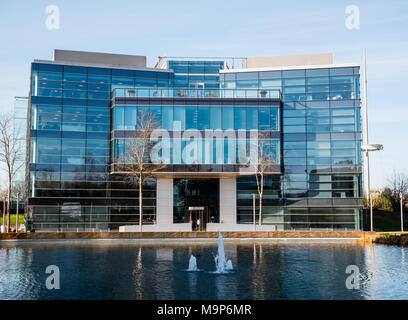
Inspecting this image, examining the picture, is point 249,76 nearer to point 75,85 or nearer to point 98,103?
point 98,103

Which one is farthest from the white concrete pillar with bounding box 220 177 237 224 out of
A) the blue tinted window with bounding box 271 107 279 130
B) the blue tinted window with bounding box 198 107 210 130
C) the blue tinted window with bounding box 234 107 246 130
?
the blue tinted window with bounding box 271 107 279 130

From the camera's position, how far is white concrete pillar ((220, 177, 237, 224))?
55.6 metres

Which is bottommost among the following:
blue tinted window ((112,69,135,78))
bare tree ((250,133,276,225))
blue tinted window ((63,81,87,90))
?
bare tree ((250,133,276,225))

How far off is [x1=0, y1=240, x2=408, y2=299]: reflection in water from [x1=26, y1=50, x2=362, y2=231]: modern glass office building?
17548mm

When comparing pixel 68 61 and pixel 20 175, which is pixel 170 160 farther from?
pixel 20 175

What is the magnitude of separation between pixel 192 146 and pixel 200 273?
96.5 feet

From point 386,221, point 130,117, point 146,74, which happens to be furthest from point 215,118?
point 386,221

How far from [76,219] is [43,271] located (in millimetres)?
30929

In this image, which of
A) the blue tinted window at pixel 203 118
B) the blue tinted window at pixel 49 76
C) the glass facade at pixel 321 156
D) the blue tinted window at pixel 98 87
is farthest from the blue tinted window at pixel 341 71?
the blue tinted window at pixel 49 76

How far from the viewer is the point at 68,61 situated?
183 feet

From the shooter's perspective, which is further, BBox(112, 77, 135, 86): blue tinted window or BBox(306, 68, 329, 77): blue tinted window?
BBox(306, 68, 329, 77): blue tinted window

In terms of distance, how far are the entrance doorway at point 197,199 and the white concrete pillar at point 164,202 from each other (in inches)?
36.1

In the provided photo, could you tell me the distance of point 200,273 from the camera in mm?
22906

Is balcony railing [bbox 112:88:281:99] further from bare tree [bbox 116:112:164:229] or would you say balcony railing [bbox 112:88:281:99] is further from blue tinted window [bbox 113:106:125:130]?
bare tree [bbox 116:112:164:229]
